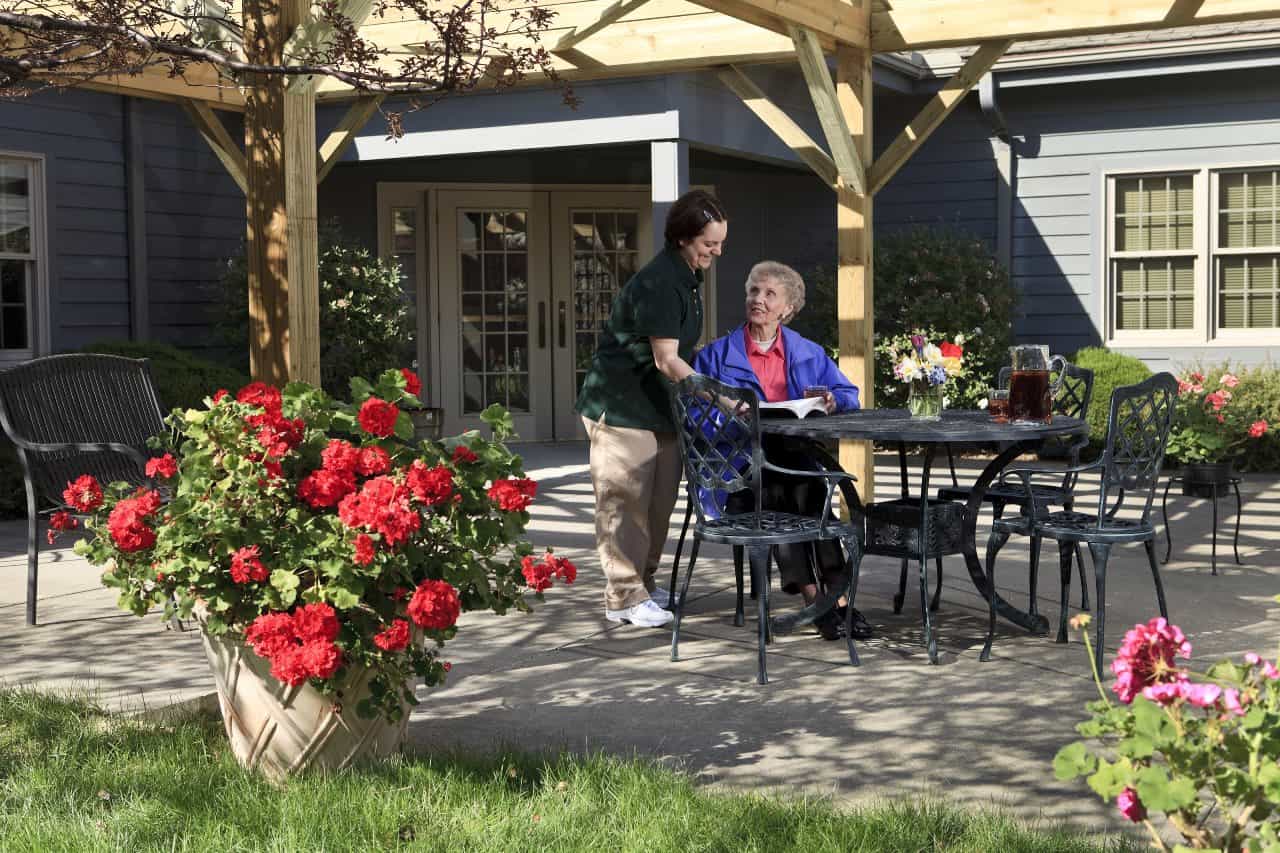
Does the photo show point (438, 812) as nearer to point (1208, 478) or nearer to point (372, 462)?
point (372, 462)

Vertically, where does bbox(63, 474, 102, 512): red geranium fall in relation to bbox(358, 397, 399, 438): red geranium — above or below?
below

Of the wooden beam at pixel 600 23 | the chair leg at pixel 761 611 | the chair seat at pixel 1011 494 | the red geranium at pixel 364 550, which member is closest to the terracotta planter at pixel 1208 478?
the chair seat at pixel 1011 494

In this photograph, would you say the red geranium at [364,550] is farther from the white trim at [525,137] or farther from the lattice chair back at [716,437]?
the white trim at [525,137]

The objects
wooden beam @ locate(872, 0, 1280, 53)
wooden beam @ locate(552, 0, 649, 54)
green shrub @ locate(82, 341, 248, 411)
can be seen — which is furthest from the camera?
green shrub @ locate(82, 341, 248, 411)

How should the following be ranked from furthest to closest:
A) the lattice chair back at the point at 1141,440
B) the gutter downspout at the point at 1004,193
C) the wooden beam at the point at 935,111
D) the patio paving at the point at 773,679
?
the gutter downspout at the point at 1004,193 < the wooden beam at the point at 935,111 < the lattice chair back at the point at 1141,440 < the patio paving at the point at 773,679

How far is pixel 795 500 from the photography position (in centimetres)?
559

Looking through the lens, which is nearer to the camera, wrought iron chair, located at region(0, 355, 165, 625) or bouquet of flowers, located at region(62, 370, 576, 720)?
bouquet of flowers, located at region(62, 370, 576, 720)

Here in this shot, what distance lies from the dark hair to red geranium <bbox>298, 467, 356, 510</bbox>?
2.35m

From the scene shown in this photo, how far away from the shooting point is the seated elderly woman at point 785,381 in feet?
18.1

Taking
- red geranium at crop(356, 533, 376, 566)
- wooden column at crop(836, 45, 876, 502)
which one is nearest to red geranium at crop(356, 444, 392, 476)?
red geranium at crop(356, 533, 376, 566)

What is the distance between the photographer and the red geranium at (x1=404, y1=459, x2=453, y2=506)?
3.41 metres

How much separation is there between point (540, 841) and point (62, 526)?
2185 millimetres

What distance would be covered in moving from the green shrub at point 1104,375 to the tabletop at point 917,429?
18.8 feet

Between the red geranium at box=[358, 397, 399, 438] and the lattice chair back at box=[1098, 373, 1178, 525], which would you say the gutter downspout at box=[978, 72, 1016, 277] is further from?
A: the red geranium at box=[358, 397, 399, 438]
